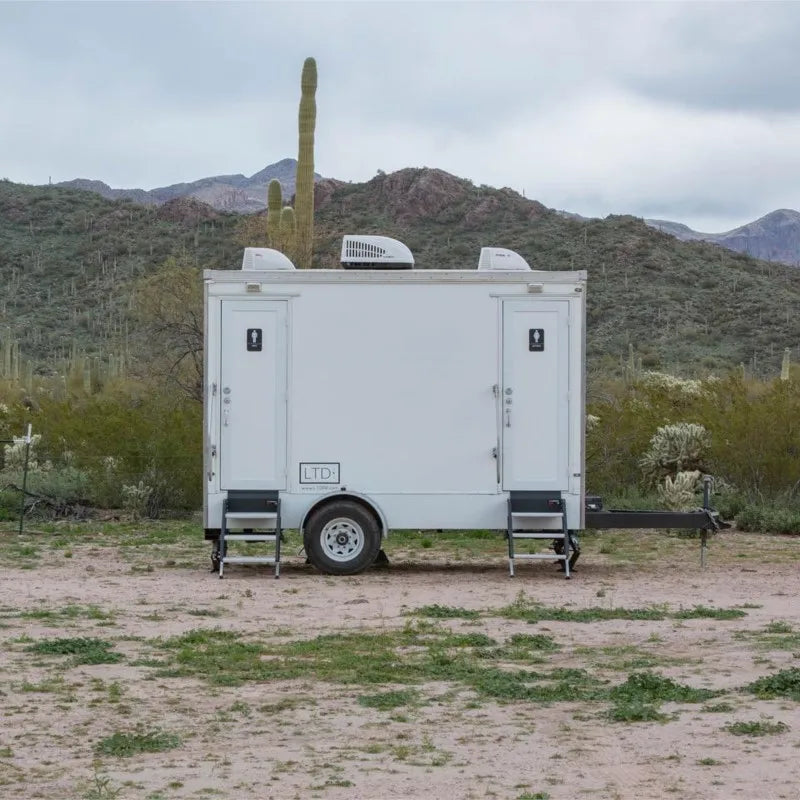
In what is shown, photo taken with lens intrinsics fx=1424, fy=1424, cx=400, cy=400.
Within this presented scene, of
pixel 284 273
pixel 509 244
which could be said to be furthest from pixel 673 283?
pixel 284 273

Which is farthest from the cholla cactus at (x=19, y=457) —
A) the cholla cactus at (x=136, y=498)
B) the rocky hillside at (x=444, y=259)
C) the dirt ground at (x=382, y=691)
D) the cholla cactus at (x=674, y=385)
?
the rocky hillside at (x=444, y=259)

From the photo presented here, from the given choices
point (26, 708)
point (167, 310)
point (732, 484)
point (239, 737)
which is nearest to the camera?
point (239, 737)

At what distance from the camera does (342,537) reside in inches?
574

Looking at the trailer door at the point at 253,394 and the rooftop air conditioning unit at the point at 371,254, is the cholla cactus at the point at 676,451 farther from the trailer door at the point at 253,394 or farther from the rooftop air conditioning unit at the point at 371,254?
the trailer door at the point at 253,394

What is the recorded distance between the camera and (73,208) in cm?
5859

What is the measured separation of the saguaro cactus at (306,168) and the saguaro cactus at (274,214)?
0.61 m

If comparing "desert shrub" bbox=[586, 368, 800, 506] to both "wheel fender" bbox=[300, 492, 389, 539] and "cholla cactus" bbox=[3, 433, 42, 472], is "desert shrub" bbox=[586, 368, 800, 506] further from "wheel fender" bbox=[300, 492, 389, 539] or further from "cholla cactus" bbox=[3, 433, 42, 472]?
"cholla cactus" bbox=[3, 433, 42, 472]

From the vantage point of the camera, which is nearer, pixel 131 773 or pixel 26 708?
pixel 131 773

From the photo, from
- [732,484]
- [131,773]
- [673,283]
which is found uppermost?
[673,283]

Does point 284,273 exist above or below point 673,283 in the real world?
below

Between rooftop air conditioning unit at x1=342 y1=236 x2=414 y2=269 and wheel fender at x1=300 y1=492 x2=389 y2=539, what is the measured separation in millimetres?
2391

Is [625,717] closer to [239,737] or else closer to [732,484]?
[239,737]

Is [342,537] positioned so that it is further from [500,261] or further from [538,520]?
[500,261]

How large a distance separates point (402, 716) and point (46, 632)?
153 inches
